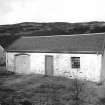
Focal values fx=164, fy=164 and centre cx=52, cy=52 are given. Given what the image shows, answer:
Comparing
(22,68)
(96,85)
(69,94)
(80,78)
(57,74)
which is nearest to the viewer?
(69,94)

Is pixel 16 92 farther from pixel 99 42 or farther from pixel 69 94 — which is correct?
pixel 99 42

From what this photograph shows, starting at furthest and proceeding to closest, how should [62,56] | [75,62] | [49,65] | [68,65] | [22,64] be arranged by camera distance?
[22,64] < [49,65] < [62,56] < [68,65] < [75,62]

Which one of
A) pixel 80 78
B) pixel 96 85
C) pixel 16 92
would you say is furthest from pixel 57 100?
pixel 80 78

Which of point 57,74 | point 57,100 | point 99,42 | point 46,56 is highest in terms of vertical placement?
point 99,42

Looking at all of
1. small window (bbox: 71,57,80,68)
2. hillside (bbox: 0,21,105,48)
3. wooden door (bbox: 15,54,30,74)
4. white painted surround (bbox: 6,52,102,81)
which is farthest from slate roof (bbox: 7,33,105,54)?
→ hillside (bbox: 0,21,105,48)

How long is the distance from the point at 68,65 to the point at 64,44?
2.85 metres

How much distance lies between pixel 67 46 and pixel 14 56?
7354 millimetres

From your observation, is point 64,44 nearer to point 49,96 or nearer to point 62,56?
point 62,56

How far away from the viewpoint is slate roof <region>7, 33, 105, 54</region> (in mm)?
17184

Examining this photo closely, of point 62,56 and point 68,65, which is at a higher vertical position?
point 62,56

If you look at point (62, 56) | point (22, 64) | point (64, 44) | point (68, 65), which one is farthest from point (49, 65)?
point (22, 64)

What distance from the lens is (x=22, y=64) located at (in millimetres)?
21297

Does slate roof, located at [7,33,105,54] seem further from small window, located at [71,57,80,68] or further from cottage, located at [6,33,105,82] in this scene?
small window, located at [71,57,80,68]

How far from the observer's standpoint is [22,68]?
21312mm
